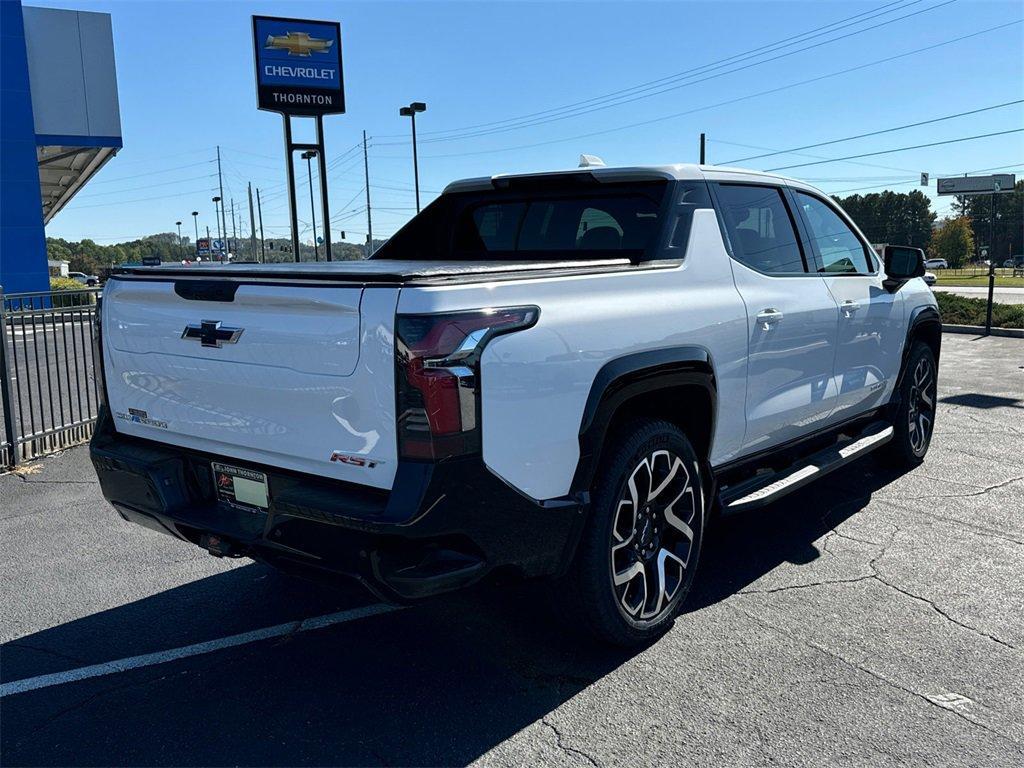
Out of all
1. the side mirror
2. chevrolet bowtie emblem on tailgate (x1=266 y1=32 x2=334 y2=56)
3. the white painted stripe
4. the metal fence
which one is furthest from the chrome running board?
chevrolet bowtie emblem on tailgate (x1=266 y1=32 x2=334 y2=56)

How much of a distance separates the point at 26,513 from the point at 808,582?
483 cm

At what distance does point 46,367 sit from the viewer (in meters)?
7.20

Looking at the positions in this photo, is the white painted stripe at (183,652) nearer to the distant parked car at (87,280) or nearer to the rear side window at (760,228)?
the rear side window at (760,228)

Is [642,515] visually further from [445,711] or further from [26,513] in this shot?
[26,513]

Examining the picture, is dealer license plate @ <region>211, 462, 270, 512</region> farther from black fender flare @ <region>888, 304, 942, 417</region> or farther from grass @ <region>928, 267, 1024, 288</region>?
grass @ <region>928, 267, 1024, 288</region>

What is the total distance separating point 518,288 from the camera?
284cm

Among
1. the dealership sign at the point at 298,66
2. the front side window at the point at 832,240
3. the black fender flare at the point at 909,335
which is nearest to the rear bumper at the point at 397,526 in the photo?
the front side window at the point at 832,240

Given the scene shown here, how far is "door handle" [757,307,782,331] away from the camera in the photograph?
401cm

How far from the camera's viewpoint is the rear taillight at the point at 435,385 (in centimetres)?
255

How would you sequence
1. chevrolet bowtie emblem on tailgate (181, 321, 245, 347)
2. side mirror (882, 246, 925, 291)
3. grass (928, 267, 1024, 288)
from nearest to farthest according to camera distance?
1. chevrolet bowtie emblem on tailgate (181, 321, 245, 347)
2. side mirror (882, 246, 925, 291)
3. grass (928, 267, 1024, 288)

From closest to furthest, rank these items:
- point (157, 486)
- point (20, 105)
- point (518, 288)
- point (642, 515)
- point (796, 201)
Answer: point (518, 288)
point (157, 486)
point (642, 515)
point (796, 201)
point (20, 105)

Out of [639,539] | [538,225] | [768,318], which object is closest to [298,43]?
[538,225]

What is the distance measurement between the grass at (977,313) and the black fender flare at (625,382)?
46.1ft

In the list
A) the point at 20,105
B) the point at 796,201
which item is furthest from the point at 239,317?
the point at 20,105
